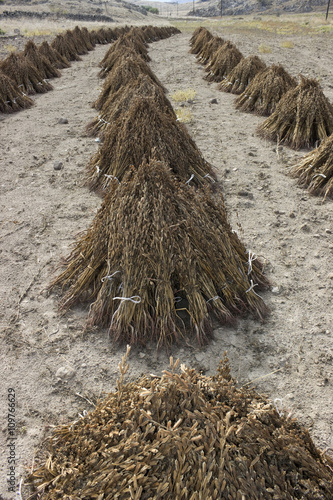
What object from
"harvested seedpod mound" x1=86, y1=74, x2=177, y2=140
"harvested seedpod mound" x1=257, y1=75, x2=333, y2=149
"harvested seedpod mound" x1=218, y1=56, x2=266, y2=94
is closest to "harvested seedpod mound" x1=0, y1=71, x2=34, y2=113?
"harvested seedpod mound" x1=86, y1=74, x2=177, y2=140

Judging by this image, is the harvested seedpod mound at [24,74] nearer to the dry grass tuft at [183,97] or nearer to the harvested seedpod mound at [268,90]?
the dry grass tuft at [183,97]

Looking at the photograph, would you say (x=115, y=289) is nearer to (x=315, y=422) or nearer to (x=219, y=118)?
(x=315, y=422)

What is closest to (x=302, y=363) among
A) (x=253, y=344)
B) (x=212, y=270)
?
(x=253, y=344)

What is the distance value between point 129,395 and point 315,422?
1210mm

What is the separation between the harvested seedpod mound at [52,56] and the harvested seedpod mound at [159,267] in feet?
36.8

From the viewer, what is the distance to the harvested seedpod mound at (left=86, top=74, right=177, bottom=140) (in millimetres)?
4695

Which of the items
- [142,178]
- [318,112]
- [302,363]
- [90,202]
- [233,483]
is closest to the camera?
[233,483]

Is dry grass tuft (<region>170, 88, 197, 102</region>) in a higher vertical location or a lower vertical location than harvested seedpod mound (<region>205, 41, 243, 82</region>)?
lower

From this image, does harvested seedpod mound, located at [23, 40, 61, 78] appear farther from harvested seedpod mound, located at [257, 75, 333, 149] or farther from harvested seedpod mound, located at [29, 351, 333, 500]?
harvested seedpod mound, located at [29, 351, 333, 500]

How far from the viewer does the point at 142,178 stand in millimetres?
2680

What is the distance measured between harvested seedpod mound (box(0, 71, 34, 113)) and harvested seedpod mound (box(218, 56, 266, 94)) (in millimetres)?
5066

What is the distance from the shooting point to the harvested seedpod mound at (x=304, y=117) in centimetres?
555

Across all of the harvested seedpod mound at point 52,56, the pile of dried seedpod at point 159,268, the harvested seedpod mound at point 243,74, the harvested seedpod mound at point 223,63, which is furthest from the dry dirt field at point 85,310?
the harvested seedpod mound at point 52,56

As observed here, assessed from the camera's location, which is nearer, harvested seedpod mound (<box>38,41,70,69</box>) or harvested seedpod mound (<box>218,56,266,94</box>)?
harvested seedpod mound (<box>218,56,266,94</box>)
